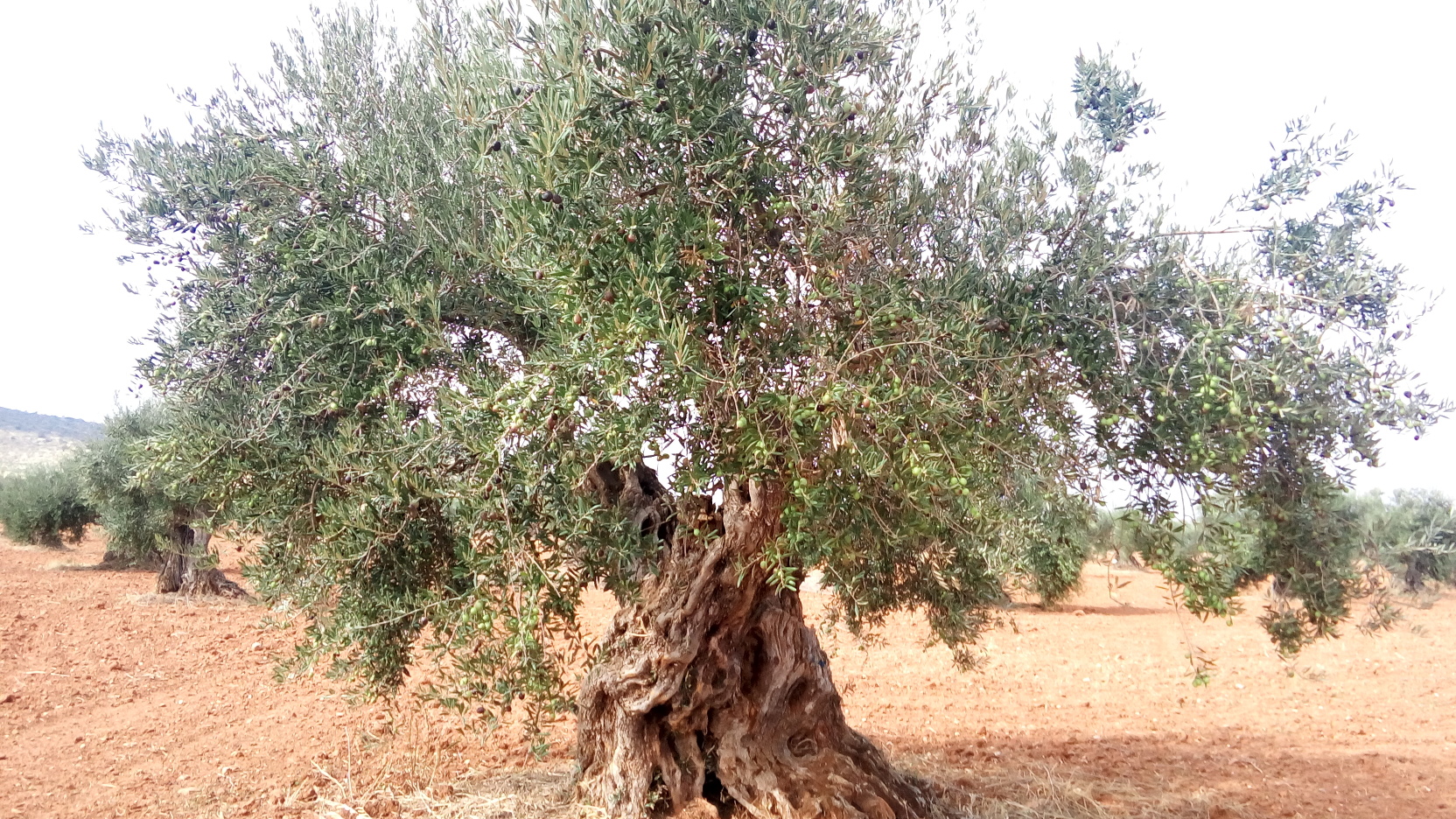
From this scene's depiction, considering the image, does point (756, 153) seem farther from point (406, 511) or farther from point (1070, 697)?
point (1070, 697)

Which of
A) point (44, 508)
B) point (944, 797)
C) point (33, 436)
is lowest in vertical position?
point (944, 797)

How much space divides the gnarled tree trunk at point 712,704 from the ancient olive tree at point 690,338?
5 centimetres

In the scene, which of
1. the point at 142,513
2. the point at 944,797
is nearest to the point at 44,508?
the point at 142,513

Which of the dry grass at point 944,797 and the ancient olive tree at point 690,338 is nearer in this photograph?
→ the ancient olive tree at point 690,338

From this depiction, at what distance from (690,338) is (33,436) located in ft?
268

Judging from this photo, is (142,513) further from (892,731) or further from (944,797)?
(944,797)

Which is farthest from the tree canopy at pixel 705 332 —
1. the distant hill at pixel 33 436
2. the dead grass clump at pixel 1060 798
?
the distant hill at pixel 33 436

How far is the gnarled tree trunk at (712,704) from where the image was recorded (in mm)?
6270

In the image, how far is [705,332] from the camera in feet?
14.9

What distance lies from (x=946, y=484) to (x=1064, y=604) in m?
19.6

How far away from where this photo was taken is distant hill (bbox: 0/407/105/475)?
5709 cm

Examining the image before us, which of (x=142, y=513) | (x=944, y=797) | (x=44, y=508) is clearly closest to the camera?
(x=944, y=797)

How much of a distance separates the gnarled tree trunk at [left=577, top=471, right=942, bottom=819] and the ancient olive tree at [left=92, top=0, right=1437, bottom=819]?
53 mm

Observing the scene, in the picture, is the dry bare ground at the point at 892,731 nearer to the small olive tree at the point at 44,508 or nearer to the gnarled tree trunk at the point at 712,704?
the gnarled tree trunk at the point at 712,704
